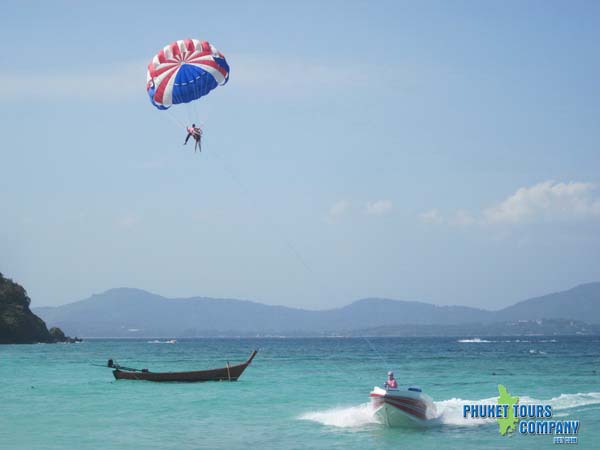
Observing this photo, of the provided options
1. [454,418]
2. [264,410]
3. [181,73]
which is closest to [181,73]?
[181,73]

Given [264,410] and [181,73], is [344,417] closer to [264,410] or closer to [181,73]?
[264,410]

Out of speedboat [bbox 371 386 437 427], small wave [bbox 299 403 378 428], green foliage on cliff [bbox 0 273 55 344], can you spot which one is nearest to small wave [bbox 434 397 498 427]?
speedboat [bbox 371 386 437 427]

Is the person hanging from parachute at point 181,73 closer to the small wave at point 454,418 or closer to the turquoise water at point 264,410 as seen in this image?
the turquoise water at point 264,410

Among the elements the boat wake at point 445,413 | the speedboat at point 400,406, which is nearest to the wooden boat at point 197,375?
the boat wake at point 445,413

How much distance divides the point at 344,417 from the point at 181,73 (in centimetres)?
1541

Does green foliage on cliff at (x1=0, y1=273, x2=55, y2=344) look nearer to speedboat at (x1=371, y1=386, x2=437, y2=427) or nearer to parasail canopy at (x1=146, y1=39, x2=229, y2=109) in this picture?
parasail canopy at (x1=146, y1=39, x2=229, y2=109)

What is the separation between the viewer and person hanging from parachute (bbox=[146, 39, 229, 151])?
33.8m

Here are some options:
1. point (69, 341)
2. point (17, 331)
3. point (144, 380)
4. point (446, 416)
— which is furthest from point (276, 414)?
point (69, 341)

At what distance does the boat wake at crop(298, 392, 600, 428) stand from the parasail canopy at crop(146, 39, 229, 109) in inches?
554

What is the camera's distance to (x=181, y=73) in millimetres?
33812

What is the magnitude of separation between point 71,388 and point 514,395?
2393 centimetres

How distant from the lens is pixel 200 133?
33188mm

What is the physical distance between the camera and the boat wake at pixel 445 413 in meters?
28.8

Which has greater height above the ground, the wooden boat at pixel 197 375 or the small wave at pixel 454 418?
the wooden boat at pixel 197 375
